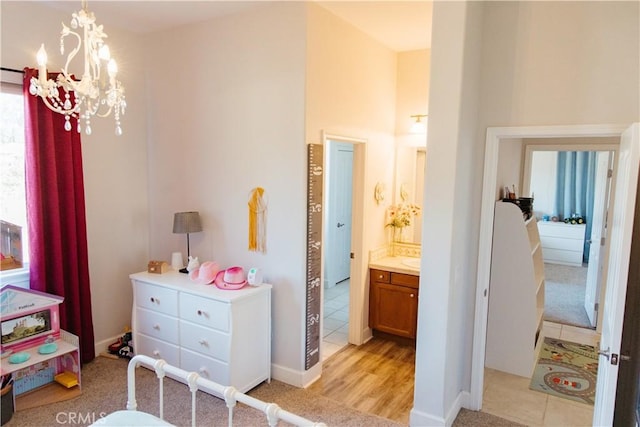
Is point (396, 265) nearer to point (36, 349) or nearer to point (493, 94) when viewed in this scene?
point (493, 94)

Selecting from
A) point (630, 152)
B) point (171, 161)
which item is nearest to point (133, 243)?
point (171, 161)

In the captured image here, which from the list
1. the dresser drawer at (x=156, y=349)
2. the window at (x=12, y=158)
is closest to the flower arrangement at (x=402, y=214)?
the dresser drawer at (x=156, y=349)

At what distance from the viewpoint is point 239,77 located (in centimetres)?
349

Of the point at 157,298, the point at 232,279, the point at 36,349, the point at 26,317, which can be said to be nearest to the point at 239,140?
the point at 232,279

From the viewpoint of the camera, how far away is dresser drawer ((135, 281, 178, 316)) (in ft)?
11.1

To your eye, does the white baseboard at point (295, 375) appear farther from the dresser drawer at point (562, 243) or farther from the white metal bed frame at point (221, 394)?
the dresser drawer at point (562, 243)

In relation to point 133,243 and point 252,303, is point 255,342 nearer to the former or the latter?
point 252,303

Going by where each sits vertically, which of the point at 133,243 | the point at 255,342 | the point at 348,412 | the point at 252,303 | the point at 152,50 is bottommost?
the point at 348,412

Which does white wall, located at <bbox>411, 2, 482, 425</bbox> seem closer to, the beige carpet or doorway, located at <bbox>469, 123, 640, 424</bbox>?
doorway, located at <bbox>469, 123, 640, 424</bbox>

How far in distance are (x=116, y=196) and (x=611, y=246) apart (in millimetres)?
3933

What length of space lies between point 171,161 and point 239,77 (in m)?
1.11

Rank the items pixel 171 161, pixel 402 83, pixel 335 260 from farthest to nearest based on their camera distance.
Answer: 1. pixel 335 260
2. pixel 402 83
3. pixel 171 161

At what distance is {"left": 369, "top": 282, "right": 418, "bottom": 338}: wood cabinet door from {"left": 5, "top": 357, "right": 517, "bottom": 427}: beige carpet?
111cm

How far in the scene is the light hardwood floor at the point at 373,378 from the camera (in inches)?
126
